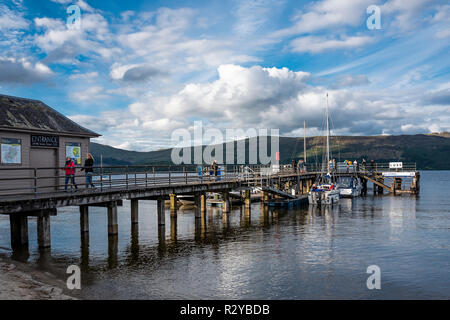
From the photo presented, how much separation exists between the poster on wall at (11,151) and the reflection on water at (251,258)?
4.99m

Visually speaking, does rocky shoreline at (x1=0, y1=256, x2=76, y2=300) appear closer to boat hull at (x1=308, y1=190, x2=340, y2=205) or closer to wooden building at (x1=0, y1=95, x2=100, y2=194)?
wooden building at (x1=0, y1=95, x2=100, y2=194)

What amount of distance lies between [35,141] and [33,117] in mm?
1833

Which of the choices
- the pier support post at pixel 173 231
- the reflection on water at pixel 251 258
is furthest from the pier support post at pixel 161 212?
the pier support post at pixel 173 231

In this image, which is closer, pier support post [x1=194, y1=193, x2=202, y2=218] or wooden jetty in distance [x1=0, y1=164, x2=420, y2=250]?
wooden jetty in distance [x1=0, y1=164, x2=420, y2=250]

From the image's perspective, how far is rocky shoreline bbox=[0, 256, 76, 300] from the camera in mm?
11913

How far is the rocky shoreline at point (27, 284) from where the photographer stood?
39.1ft

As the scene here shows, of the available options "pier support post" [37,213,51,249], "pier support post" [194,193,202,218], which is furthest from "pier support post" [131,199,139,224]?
"pier support post" [37,213,51,249]

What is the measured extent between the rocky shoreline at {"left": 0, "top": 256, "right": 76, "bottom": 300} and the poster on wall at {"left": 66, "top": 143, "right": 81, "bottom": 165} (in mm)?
9802

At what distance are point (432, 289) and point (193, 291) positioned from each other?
31.9 feet

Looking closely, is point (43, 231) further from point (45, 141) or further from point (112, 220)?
point (45, 141)

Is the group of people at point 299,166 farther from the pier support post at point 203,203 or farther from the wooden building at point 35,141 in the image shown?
the wooden building at point 35,141

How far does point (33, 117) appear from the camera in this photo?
928 inches
